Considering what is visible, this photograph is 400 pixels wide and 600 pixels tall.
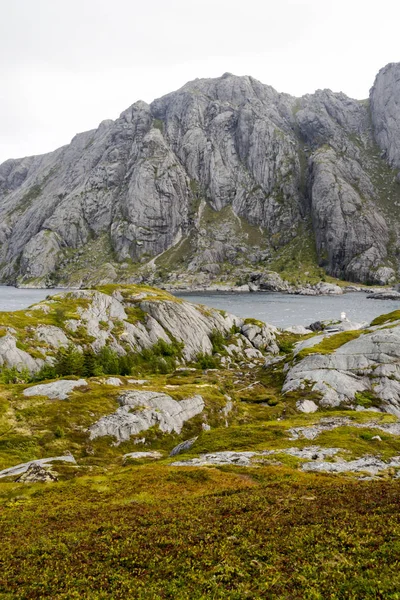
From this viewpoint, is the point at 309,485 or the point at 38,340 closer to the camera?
the point at 309,485

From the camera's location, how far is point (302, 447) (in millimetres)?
37938

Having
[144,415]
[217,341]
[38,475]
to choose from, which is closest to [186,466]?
[38,475]

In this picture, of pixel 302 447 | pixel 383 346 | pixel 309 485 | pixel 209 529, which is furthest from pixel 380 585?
pixel 383 346

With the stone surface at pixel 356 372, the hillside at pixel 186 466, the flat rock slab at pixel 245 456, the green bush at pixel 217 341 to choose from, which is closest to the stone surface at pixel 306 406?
the hillside at pixel 186 466

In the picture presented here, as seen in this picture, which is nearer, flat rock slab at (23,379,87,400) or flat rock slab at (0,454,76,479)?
flat rock slab at (0,454,76,479)

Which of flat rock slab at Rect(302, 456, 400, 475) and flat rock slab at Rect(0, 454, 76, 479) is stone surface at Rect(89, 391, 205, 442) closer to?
flat rock slab at Rect(0, 454, 76, 479)

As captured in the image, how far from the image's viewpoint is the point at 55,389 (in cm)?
5281

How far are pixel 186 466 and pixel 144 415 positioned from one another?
1746 cm

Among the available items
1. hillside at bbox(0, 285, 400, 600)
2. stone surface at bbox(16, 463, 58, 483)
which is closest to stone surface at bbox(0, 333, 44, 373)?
hillside at bbox(0, 285, 400, 600)

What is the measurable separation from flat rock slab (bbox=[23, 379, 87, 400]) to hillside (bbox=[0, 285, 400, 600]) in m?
0.34

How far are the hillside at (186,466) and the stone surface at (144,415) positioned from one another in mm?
204

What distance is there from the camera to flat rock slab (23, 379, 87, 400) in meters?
51.0

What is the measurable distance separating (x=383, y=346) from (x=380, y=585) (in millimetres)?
72897

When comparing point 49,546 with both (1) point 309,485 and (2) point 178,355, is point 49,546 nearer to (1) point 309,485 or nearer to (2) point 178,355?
(1) point 309,485
